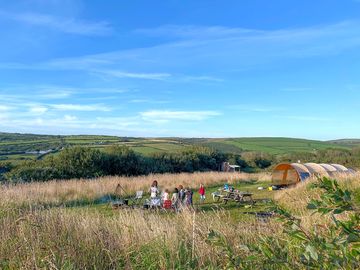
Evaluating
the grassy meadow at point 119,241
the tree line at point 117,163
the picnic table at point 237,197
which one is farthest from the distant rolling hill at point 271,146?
the grassy meadow at point 119,241

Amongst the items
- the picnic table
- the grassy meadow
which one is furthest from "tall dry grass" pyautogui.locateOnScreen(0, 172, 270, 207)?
the grassy meadow

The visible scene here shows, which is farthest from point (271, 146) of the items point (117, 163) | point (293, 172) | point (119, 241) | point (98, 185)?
point (119, 241)

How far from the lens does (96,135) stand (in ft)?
273

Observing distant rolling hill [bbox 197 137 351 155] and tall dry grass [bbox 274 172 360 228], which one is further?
distant rolling hill [bbox 197 137 351 155]

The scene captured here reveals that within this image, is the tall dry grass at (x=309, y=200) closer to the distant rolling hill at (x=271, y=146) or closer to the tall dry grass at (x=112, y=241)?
the tall dry grass at (x=112, y=241)

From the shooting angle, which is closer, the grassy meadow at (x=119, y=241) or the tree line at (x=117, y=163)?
the grassy meadow at (x=119, y=241)

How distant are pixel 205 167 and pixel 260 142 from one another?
41.8 m

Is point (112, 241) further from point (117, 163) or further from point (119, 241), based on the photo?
point (117, 163)

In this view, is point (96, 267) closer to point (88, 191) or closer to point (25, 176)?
point (88, 191)

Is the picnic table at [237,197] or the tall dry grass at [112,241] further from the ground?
the tall dry grass at [112,241]

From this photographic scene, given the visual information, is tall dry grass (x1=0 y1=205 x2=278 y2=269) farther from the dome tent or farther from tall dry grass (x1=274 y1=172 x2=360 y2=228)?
the dome tent

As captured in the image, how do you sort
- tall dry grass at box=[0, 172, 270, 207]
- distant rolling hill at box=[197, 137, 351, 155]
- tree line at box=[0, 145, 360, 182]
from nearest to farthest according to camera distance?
tall dry grass at box=[0, 172, 270, 207], tree line at box=[0, 145, 360, 182], distant rolling hill at box=[197, 137, 351, 155]

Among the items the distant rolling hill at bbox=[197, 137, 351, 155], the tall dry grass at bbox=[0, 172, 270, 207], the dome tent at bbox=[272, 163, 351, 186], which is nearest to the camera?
the tall dry grass at bbox=[0, 172, 270, 207]

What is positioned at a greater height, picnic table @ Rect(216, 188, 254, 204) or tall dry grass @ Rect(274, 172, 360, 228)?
tall dry grass @ Rect(274, 172, 360, 228)
